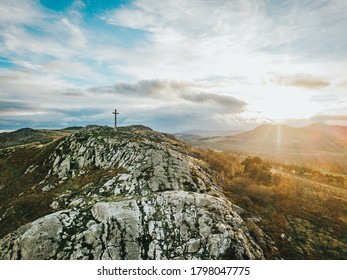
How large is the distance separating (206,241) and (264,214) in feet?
73.5

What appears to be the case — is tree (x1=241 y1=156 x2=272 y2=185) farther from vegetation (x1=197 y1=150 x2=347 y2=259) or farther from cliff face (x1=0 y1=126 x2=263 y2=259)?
cliff face (x1=0 y1=126 x2=263 y2=259)

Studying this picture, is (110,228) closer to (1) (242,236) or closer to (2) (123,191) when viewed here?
(2) (123,191)

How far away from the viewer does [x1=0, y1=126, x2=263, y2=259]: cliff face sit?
23.0m

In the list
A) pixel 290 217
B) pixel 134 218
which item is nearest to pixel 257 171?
pixel 290 217

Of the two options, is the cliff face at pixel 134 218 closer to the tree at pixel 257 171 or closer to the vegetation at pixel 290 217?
the vegetation at pixel 290 217

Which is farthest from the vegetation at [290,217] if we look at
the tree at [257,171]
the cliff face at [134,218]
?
the cliff face at [134,218]

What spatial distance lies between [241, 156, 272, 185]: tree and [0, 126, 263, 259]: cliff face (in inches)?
1308

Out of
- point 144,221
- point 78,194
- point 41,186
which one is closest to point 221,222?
point 144,221

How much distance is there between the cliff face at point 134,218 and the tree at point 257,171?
109ft

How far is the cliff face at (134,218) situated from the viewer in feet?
75.6

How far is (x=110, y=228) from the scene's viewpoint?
24.4 m

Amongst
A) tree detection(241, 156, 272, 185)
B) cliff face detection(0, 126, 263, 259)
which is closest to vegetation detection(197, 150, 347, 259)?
tree detection(241, 156, 272, 185)
